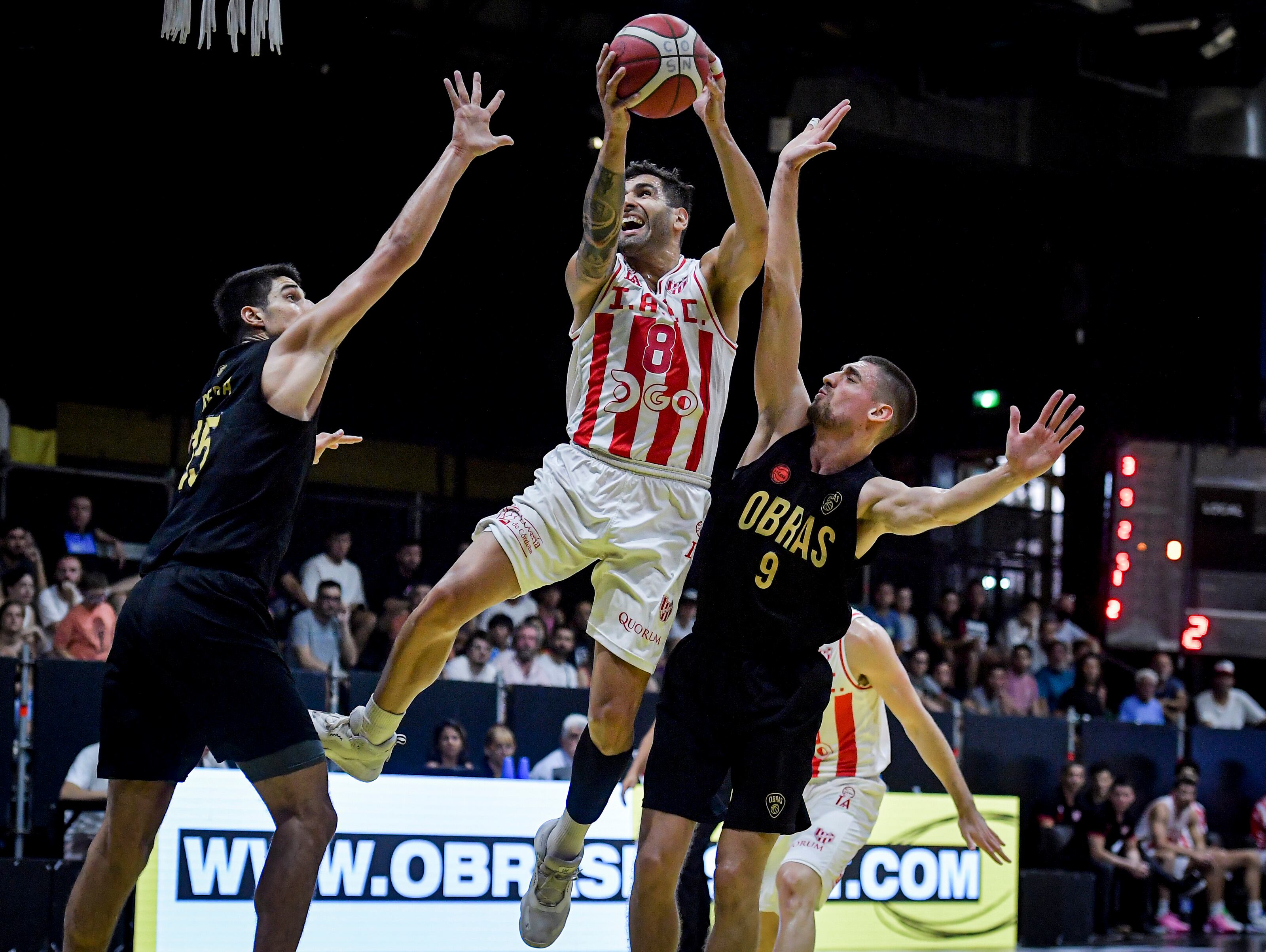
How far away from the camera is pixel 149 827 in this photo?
4609mm

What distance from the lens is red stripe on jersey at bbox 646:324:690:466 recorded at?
5.29 m

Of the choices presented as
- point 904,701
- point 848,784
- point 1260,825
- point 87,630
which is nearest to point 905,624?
point 1260,825

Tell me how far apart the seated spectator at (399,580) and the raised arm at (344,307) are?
745cm

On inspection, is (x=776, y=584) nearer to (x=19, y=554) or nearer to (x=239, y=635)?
(x=239, y=635)

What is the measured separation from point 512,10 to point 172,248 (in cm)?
441

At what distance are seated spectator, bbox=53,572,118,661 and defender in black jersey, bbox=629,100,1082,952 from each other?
251 inches

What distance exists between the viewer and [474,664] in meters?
11.8

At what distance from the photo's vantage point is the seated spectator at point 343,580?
12.0 m

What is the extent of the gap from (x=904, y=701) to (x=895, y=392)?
177 centimetres

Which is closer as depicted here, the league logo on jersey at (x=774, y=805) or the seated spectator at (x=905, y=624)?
the league logo on jersey at (x=774, y=805)

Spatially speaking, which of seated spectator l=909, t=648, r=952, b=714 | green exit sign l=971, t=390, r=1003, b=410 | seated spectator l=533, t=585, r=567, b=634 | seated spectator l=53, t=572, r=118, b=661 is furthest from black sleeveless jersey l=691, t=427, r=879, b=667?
green exit sign l=971, t=390, r=1003, b=410

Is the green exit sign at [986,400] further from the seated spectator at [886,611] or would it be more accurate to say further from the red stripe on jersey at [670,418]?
the red stripe on jersey at [670,418]

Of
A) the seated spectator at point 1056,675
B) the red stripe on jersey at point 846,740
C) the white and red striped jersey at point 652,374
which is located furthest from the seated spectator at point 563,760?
the seated spectator at point 1056,675

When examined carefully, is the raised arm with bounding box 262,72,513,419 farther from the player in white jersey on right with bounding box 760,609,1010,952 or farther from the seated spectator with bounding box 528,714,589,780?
the seated spectator with bounding box 528,714,589,780
